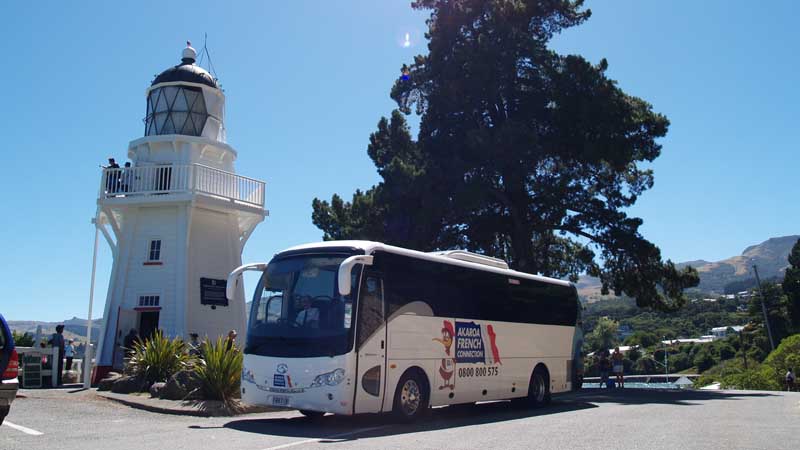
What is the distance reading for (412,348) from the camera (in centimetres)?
1212

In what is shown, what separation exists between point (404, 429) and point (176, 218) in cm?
1460

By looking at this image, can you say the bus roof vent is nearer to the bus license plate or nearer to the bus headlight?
the bus headlight

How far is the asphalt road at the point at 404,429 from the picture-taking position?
8.87 metres

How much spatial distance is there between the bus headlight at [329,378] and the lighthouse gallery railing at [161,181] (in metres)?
12.8

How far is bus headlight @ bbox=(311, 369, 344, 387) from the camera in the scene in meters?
10.6

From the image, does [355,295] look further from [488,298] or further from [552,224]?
[552,224]

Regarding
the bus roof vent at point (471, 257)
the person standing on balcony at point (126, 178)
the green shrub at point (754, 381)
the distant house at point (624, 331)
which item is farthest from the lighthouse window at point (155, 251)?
the distant house at point (624, 331)

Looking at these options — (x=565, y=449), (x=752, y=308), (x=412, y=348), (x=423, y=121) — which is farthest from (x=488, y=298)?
(x=752, y=308)

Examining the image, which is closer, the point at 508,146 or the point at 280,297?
the point at 280,297

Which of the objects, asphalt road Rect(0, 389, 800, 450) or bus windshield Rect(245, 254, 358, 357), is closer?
asphalt road Rect(0, 389, 800, 450)

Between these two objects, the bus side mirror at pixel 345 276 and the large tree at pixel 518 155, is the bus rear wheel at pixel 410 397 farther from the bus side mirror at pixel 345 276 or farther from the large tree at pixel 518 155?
the large tree at pixel 518 155

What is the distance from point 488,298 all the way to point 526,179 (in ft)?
37.7

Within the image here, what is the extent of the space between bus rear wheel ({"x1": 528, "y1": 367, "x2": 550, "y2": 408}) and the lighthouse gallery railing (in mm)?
12418

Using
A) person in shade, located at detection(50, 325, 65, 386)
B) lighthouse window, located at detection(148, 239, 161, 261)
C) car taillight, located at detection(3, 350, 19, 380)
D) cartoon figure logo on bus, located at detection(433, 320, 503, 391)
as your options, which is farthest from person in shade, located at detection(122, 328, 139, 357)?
car taillight, located at detection(3, 350, 19, 380)
